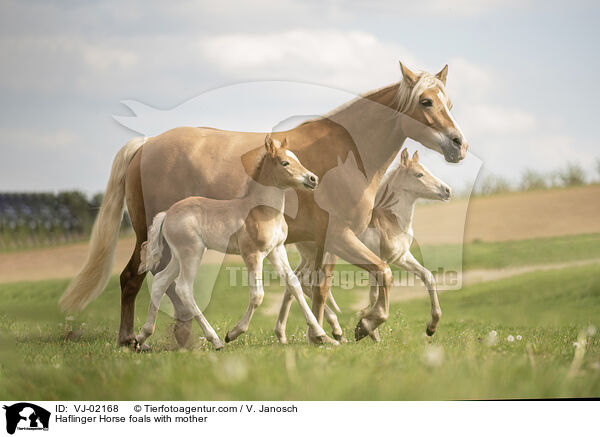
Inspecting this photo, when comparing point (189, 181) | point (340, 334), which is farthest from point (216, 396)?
point (189, 181)

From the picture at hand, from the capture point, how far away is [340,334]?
227 inches

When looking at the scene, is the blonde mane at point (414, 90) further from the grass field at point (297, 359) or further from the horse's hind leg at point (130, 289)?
the horse's hind leg at point (130, 289)

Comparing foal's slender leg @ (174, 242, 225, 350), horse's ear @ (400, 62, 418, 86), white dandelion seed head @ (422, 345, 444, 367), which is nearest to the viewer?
white dandelion seed head @ (422, 345, 444, 367)

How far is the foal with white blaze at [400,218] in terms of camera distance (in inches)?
235

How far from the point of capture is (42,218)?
9.02 m

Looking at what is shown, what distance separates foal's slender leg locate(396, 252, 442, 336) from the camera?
588cm

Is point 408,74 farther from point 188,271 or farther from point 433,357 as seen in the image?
point 188,271

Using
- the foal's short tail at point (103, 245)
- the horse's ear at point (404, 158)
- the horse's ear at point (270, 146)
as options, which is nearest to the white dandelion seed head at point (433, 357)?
the horse's ear at point (404, 158)

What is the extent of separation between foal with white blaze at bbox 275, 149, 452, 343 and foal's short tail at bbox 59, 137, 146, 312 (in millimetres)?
1832

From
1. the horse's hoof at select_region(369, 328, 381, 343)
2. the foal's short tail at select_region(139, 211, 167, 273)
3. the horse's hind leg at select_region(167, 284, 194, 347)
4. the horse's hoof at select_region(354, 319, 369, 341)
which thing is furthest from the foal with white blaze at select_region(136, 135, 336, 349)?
the horse's hoof at select_region(369, 328, 381, 343)
